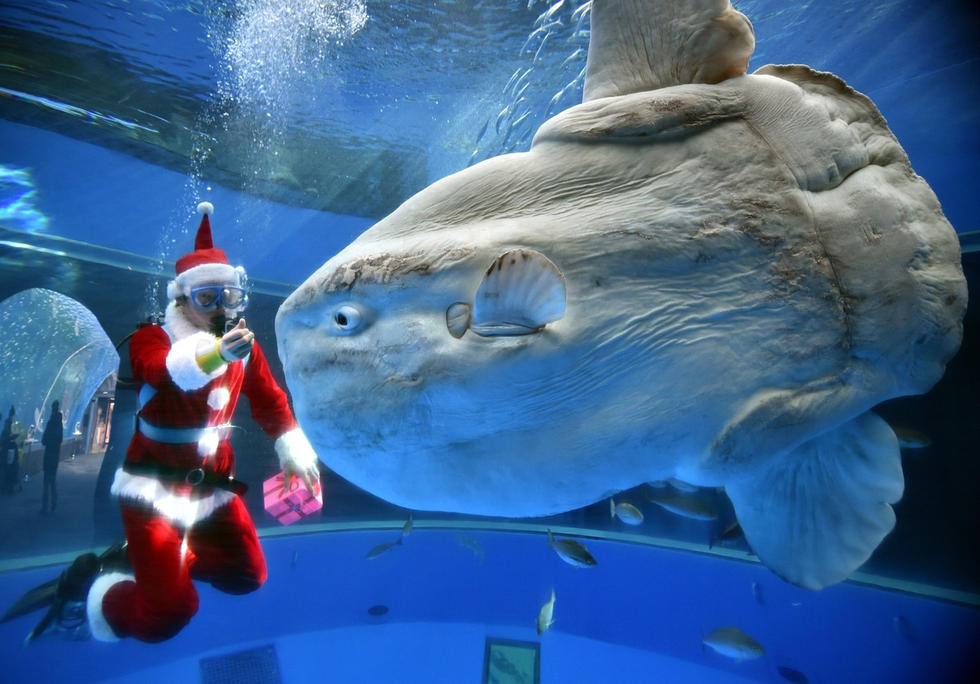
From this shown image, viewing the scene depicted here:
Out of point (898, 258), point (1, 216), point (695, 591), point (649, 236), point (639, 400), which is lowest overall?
point (695, 591)

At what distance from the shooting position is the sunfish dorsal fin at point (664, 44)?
140 cm

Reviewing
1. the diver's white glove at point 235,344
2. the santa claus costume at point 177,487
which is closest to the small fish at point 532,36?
the santa claus costume at point 177,487

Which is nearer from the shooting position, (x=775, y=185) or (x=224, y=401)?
(x=775, y=185)

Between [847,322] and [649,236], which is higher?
[649,236]

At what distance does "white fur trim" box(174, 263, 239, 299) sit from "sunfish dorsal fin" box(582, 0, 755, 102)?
8.31 feet

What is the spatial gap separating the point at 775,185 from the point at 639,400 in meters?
0.74

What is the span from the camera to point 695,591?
327 inches

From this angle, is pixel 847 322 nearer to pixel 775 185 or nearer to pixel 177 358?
pixel 775 185

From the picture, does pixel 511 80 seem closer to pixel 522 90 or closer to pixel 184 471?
pixel 522 90

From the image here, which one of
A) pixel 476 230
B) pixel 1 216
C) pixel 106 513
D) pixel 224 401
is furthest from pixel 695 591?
pixel 1 216

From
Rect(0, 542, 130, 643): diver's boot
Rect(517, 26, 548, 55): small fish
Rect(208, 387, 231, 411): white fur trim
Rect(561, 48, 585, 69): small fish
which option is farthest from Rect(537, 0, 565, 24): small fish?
Rect(0, 542, 130, 643): diver's boot

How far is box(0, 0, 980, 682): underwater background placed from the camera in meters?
6.31

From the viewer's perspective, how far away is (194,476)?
2828 millimetres

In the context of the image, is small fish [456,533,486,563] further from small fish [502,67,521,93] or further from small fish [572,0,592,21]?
small fish [572,0,592,21]
